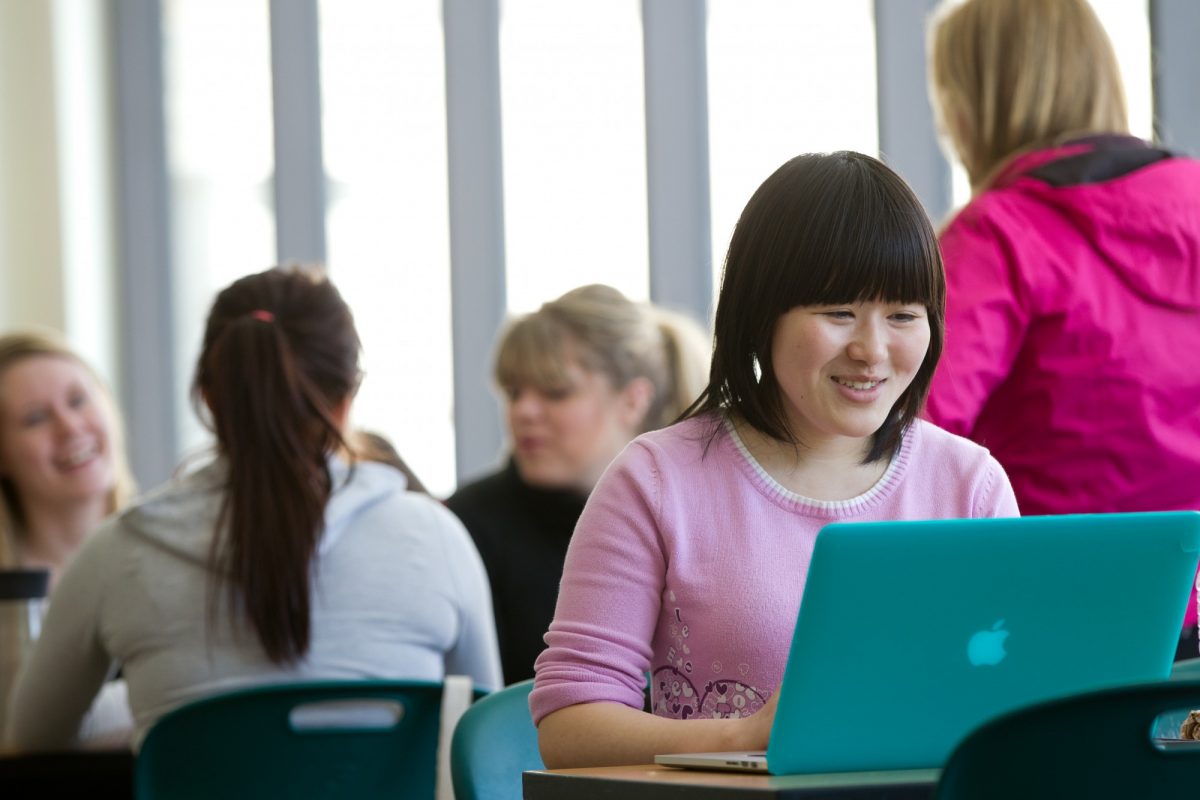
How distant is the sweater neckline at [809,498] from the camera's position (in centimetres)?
143

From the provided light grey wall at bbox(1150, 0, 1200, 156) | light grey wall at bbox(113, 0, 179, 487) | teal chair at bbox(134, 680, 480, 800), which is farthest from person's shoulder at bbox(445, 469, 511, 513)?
light grey wall at bbox(113, 0, 179, 487)

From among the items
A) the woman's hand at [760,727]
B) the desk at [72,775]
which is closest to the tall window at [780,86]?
the desk at [72,775]

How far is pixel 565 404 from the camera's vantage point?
3.19m

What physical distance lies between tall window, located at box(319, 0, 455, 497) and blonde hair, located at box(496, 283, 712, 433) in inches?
61.6

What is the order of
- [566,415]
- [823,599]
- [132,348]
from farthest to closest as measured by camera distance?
[132,348], [566,415], [823,599]

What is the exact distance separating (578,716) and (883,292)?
18.3 inches

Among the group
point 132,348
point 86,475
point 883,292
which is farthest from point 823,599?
point 132,348

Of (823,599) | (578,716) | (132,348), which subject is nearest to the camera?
(823,599)

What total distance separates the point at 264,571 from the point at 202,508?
0.16m

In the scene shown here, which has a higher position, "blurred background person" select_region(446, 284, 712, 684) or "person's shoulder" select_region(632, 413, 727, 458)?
"person's shoulder" select_region(632, 413, 727, 458)

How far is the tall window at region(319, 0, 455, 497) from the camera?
482 centimetres

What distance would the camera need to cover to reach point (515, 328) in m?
3.24

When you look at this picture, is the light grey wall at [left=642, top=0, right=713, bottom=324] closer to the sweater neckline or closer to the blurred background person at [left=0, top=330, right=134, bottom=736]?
the blurred background person at [left=0, top=330, right=134, bottom=736]

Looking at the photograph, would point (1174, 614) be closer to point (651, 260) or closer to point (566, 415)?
point (566, 415)
